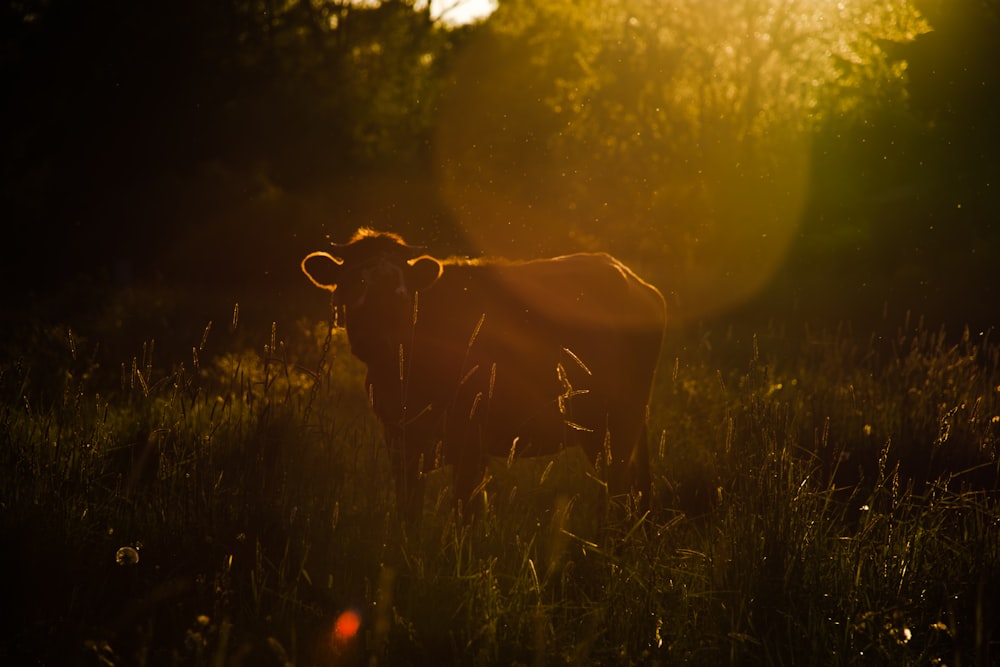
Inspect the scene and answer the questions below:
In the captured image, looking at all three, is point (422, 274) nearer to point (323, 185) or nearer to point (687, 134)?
point (323, 185)

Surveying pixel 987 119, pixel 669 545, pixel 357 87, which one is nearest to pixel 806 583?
pixel 669 545

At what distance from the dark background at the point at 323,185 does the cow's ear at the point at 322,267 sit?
6.76 m

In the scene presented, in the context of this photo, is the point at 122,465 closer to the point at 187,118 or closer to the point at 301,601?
the point at 301,601

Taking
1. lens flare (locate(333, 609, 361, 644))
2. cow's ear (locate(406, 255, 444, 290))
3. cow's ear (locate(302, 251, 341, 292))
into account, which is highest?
cow's ear (locate(302, 251, 341, 292))

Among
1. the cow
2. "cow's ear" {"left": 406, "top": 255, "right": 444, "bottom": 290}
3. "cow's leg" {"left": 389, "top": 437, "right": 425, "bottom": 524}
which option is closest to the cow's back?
the cow

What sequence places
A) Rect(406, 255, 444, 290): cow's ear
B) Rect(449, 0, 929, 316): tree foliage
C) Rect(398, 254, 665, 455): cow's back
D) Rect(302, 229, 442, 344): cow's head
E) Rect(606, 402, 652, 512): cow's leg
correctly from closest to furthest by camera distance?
Rect(302, 229, 442, 344): cow's head
Rect(406, 255, 444, 290): cow's ear
Rect(398, 254, 665, 455): cow's back
Rect(606, 402, 652, 512): cow's leg
Rect(449, 0, 929, 316): tree foliage

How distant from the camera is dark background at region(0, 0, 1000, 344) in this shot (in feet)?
46.6

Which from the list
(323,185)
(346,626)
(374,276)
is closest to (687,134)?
(323,185)

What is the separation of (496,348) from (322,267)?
3.97ft

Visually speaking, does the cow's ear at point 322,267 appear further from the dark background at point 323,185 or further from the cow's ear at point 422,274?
the dark background at point 323,185

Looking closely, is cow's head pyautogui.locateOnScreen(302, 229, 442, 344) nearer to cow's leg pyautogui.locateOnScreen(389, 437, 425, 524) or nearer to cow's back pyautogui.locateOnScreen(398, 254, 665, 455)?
cow's back pyautogui.locateOnScreen(398, 254, 665, 455)

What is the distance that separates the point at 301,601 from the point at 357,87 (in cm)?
2486

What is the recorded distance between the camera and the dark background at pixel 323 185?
14219mm

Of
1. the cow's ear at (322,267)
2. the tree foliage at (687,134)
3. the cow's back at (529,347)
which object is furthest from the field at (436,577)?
the tree foliage at (687,134)
